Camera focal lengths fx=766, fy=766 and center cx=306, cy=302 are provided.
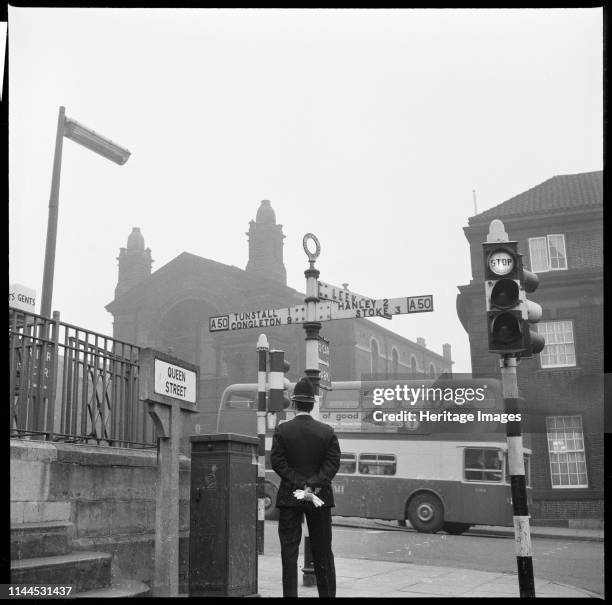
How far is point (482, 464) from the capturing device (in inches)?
744

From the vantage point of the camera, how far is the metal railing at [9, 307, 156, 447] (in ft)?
23.3

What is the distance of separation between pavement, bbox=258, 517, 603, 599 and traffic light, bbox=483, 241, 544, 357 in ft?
9.06

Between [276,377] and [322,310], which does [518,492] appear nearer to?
[322,310]

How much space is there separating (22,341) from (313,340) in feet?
11.2

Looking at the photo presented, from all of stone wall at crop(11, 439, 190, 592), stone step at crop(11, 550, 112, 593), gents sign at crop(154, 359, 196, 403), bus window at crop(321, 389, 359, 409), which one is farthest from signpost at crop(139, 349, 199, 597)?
bus window at crop(321, 389, 359, 409)

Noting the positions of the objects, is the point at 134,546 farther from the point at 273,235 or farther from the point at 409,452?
the point at 273,235

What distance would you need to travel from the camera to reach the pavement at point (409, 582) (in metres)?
8.14

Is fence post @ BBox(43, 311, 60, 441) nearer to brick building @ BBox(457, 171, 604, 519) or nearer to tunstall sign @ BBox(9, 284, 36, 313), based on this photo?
tunstall sign @ BBox(9, 284, 36, 313)

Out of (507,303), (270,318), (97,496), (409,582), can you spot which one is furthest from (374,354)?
(97,496)

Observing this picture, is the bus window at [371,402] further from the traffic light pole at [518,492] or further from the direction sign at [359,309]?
the traffic light pole at [518,492]

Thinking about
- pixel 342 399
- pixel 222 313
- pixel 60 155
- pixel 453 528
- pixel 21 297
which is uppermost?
pixel 222 313

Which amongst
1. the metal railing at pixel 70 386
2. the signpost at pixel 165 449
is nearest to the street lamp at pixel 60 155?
the metal railing at pixel 70 386

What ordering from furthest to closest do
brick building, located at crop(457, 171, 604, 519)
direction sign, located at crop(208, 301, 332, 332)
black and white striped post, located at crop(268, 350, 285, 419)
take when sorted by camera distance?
brick building, located at crop(457, 171, 604, 519) → black and white striped post, located at crop(268, 350, 285, 419) → direction sign, located at crop(208, 301, 332, 332)

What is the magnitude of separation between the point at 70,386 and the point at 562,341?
21931mm
